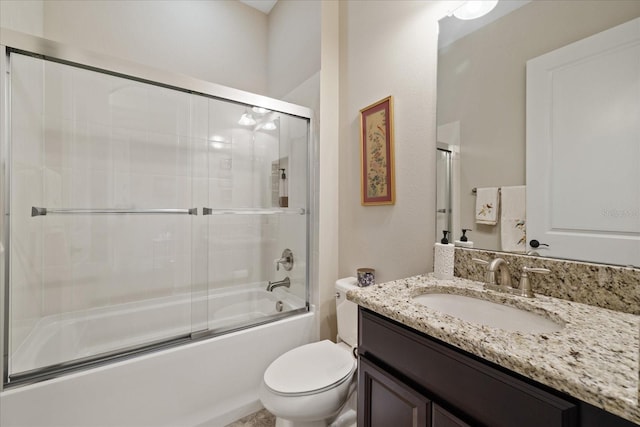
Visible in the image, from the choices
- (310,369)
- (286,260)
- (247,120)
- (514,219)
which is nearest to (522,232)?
(514,219)

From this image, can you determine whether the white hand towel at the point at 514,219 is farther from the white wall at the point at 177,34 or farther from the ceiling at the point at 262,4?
the ceiling at the point at 262,4

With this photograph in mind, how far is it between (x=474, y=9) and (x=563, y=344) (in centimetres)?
128

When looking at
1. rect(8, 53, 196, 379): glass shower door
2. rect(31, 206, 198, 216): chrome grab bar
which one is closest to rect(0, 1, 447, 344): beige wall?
rect(8, 53, 196, 379): glass shower door

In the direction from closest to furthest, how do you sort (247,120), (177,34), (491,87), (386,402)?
(386,402) < (491,87) < (247,120) < (177,34)

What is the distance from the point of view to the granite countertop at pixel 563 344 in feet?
1.40

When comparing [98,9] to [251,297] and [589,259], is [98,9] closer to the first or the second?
[251,297]

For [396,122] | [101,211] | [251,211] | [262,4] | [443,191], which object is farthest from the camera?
[262,4]

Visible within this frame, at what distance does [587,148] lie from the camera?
0.80m

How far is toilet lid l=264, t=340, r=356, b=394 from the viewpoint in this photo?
1.13 meters

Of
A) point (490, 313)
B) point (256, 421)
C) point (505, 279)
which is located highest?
point (505, 279)

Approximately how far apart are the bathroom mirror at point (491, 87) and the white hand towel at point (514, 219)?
0.02m

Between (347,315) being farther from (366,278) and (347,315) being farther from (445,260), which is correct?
(445,260)

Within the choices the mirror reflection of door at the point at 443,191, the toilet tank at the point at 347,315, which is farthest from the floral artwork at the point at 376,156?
the toilet tank at the point at 347,315

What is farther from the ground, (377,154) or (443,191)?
(377,154)
